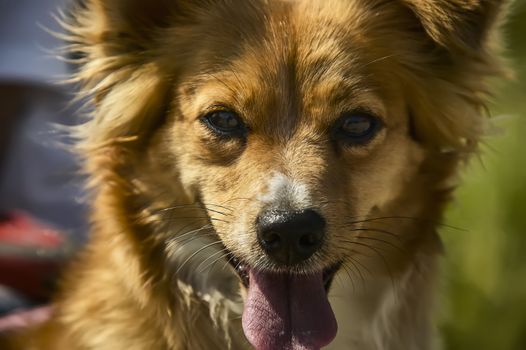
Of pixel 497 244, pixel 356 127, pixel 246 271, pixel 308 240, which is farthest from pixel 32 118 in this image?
pixel 308 240

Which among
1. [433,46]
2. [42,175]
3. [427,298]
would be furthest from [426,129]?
[42,175]

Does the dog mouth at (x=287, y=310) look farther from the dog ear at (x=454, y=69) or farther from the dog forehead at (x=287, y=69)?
the dog ear at (x=454, y=69)

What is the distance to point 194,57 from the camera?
293cm

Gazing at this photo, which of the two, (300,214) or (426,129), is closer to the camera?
(300,214)

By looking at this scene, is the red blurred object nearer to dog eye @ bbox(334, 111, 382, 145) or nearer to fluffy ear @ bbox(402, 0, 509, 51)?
dog eye @ bbox(334, 111, 382, 145)

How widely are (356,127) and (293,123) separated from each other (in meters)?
0.22

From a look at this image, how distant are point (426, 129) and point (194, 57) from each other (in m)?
0.87

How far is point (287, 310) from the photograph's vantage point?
273 cm

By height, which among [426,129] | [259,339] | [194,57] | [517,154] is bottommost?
[517,154]

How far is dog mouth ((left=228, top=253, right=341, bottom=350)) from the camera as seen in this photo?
2.70 metres

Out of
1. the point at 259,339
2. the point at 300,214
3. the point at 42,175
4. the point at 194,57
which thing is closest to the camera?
the point at 300,214

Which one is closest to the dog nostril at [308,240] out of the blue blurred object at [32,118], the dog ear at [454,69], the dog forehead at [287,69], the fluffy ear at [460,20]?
the dog forehead at [287,69]

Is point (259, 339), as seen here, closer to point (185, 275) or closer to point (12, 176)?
point (185, 275)

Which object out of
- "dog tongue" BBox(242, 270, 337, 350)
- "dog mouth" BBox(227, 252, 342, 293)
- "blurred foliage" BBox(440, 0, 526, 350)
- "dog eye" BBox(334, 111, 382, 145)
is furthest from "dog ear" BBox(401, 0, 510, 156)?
"blurred foliage" BBox(440, 0, 526, 350)
